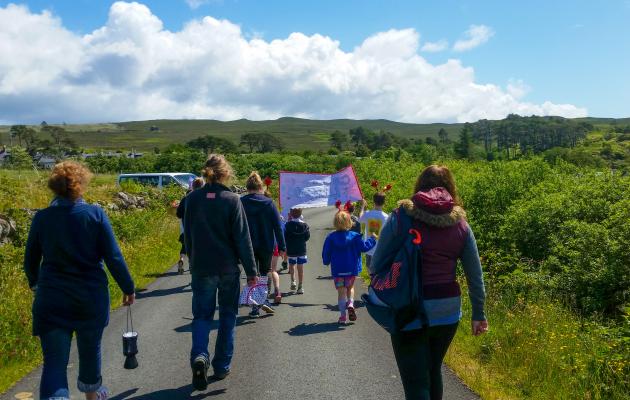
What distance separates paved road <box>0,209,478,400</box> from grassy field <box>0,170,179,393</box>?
0.50 metres

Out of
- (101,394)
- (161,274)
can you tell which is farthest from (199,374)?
(161,274)

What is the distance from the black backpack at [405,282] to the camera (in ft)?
11.5

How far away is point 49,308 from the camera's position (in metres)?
3.92

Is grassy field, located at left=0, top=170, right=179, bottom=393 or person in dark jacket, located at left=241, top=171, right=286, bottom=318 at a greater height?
person in dark jacket, located at left=241, top=171, right=286, bottom=318

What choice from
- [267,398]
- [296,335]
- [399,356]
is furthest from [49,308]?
[296,335]

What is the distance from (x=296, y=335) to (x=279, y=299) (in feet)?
5.90

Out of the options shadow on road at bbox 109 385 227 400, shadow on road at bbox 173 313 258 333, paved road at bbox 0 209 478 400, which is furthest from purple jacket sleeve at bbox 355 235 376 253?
shadow on road at bbox 109 385 227 400

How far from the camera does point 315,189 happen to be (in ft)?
32.6

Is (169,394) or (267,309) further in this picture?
(267,309)

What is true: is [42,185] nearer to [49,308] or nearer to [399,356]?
[49,308]

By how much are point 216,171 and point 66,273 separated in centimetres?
172

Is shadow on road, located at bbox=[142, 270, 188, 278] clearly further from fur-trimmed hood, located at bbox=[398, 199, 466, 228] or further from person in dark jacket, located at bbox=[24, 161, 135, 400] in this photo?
fur-trimmed hood, located at bbox=[398, 199, 466, 228]

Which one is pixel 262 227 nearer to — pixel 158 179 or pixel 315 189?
pixel 315 189

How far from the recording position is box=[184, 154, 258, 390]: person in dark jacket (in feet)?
16.9
